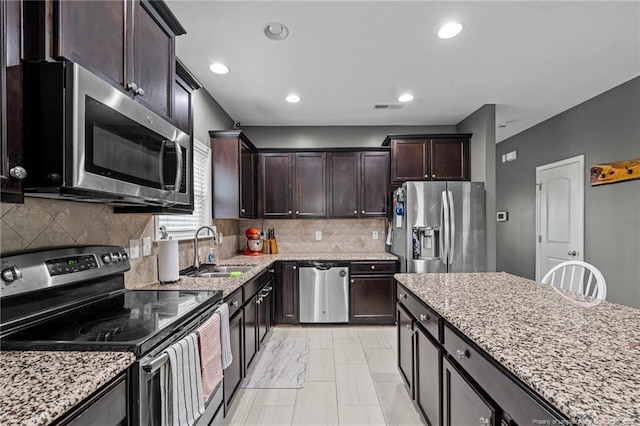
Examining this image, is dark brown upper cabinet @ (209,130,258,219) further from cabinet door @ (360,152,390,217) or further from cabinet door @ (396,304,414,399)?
cabinet door @ (396,304,414,399)

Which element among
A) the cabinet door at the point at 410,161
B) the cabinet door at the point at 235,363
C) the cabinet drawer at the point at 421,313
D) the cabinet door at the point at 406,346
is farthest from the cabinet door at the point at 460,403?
the cabinet door at the point at 410,161

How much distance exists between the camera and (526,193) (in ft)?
16.6

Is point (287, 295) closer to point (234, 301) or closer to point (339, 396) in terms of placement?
point (339, 396)

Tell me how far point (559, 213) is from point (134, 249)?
498 centimetres

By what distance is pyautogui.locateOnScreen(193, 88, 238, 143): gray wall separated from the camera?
3.16 metres

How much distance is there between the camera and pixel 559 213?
4.30 m

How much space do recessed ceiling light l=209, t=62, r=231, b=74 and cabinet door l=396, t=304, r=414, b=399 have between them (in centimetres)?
253

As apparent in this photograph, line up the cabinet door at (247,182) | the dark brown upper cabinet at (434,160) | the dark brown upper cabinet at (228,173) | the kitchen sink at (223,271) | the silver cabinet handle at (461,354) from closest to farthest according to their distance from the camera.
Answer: the silver cabinet handle at (461,354) < the kitchen sink at (223,271) < the dark brown upper cabinet at (228,173) < the cabinet door at (247,182) < the dark brown upper cabinet at (434,160)

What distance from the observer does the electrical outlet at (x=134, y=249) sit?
204cm

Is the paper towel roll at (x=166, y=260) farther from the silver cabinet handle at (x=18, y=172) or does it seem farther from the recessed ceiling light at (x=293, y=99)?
the recessed ceiling light at (x=293, y=99)

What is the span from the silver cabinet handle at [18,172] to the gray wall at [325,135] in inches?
147

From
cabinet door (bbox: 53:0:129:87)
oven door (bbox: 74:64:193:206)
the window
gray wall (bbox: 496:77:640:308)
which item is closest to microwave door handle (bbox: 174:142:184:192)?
oven door (bbox: 74:64:193:206)

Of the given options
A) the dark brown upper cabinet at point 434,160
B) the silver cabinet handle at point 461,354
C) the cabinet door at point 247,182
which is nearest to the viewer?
the silver cabinet handle at point 461,354

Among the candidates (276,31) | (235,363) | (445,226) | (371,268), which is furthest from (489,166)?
(235,363)
